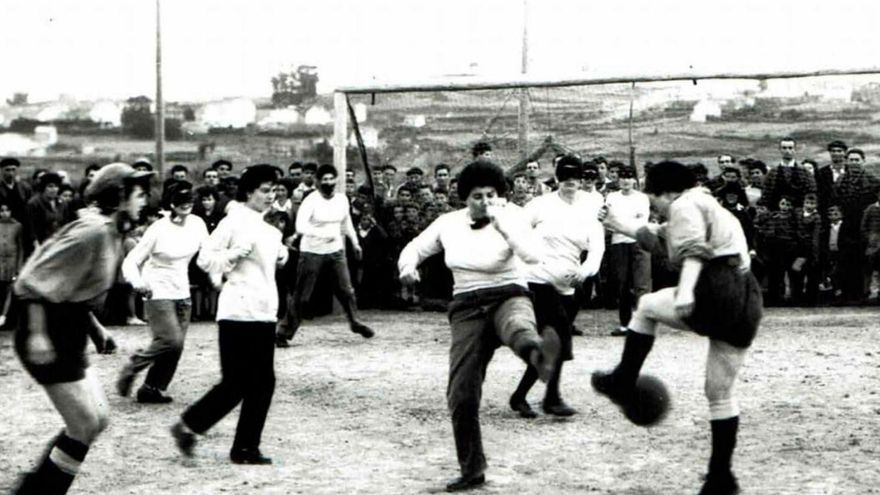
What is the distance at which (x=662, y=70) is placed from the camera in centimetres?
1898

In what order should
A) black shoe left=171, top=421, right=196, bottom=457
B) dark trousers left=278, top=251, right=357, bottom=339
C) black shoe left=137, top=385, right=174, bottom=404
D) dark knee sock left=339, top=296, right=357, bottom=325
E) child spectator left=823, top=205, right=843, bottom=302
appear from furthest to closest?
child spectator left=823, top=205, right=843, bottom=302 → dark knee sock left=339, top=296, right=357, bottom=325 → dark trousers left=278, top=251, right=357, bottom=339 → black shoe left=137, top=385, right=174, bottom=404 → black shoe left=171, top=421, right=196, bottom=457

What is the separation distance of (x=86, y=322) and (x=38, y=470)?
776 mm

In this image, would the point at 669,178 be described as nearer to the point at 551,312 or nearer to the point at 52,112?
the point at 551,312

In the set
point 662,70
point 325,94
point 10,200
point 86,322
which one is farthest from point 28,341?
point 325,94

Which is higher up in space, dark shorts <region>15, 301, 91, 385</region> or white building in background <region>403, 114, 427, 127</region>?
white building in background <region>403, 114, 427, 127</region>

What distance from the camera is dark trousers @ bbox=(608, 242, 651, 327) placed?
54.3 feet

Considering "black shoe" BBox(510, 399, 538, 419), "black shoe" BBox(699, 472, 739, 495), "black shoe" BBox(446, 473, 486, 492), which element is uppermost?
"black shoe" BBox(699, 472, 739, 495)

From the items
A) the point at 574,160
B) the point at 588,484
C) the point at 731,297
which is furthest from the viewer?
the point at 574,160

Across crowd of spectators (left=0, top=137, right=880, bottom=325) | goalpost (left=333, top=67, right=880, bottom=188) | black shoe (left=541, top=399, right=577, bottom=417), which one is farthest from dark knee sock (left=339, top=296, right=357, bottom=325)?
black shoe (left=541, top=399, right=577, bottom=417)

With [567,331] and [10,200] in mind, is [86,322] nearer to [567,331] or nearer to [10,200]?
[567,331]

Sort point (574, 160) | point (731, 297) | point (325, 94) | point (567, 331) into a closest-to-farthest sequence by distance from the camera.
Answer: point (731, 297) → point (567, 331) → point (574, 160) → point (325, 94)

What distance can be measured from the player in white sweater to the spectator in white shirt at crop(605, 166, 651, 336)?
154 inches

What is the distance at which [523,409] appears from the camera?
36.3ft

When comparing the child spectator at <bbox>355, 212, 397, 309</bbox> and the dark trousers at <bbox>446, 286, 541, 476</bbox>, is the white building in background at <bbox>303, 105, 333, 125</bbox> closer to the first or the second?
the child spectator at <bbox>355, 212, 397, 309</bbox>
